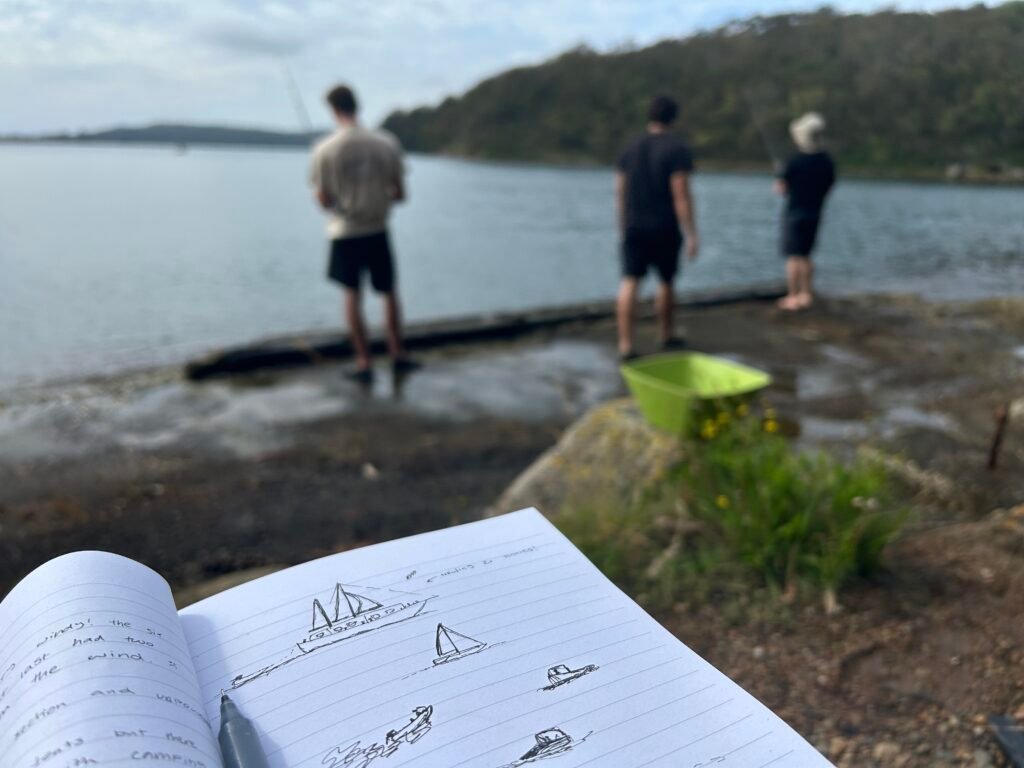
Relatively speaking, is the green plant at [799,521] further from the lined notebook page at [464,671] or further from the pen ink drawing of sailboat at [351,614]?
the pen ink drawing of sailboat at [351,614]

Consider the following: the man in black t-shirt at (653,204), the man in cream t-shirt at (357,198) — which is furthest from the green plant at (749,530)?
the man in cream t-shirt at (357,198)

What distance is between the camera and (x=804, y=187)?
7.56 metres

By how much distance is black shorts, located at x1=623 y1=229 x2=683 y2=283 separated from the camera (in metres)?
5.80

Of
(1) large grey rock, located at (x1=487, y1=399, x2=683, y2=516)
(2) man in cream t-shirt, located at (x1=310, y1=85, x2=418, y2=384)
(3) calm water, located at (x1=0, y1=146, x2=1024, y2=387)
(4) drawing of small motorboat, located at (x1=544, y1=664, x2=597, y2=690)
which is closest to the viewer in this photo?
(4) drawing of small motorboat, located at (x1=544, y1=664, x2=597, y2=690)

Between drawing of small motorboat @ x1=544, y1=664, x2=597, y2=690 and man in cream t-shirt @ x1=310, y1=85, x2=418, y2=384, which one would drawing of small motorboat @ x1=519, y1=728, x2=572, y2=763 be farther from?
man in cream t-shirt @ x1=310, y1=85, x2=418, y2=384

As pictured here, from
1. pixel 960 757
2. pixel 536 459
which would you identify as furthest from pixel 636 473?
pixel 960 757

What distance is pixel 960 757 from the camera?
152 centimetres

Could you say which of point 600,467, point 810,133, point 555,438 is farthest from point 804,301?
point 600,467

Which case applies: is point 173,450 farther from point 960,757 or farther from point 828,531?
point 960,757

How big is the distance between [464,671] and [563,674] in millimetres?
123

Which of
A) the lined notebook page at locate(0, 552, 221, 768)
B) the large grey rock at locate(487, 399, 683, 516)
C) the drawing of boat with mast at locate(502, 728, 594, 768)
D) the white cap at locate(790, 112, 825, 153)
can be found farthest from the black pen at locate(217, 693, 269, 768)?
the white cap at locate(790, 112, 825, 153)

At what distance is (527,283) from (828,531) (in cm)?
1179

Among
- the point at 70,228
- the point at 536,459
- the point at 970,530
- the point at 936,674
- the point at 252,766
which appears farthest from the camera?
the point at 70,228

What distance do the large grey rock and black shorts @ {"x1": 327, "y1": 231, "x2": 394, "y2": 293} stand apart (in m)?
2.78
